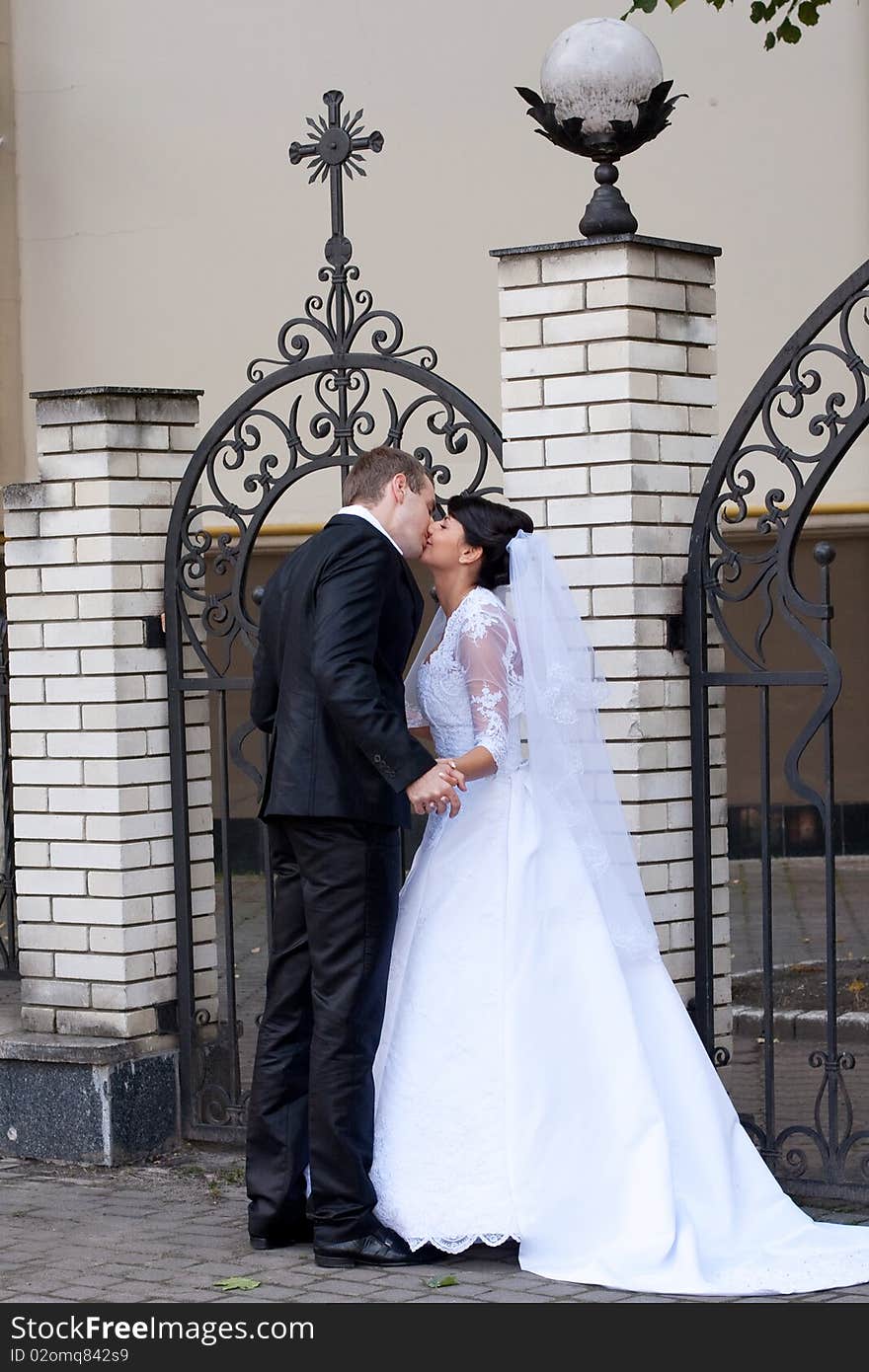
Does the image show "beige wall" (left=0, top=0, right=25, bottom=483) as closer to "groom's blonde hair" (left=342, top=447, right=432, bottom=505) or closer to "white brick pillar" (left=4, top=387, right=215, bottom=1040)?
"white brick pillar" (left=4, top=387, right=215, bottom=1040)

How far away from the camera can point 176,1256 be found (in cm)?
533

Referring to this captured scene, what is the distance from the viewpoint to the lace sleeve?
518 centimetres

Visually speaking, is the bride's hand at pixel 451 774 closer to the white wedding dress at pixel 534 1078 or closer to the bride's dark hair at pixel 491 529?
the white wedding dress at pixel 534 1078

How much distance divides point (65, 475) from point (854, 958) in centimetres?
423

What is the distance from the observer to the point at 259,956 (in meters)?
10.1

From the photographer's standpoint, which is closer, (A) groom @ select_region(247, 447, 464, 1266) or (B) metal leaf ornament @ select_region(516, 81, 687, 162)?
(A) groom @ select_region(247, 447, 464, 1266)

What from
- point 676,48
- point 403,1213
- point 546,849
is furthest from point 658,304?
point 676,48

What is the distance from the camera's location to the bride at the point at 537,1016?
4.97 metres

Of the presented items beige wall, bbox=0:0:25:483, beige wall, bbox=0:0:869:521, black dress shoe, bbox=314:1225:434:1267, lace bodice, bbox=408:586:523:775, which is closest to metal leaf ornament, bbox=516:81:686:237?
lace bodice, bbox=408:586:523:775

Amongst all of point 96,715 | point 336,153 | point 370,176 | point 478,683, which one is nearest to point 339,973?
point 478,683

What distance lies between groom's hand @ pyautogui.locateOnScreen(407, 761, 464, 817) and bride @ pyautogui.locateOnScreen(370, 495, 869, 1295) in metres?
0.11

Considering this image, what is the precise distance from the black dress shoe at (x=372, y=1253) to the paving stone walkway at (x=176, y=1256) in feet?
0.11

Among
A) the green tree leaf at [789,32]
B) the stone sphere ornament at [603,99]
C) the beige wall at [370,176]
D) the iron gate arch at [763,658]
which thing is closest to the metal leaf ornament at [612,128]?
the stone sphere ornament at [603,99]

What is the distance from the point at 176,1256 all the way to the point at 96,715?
1769 mm
